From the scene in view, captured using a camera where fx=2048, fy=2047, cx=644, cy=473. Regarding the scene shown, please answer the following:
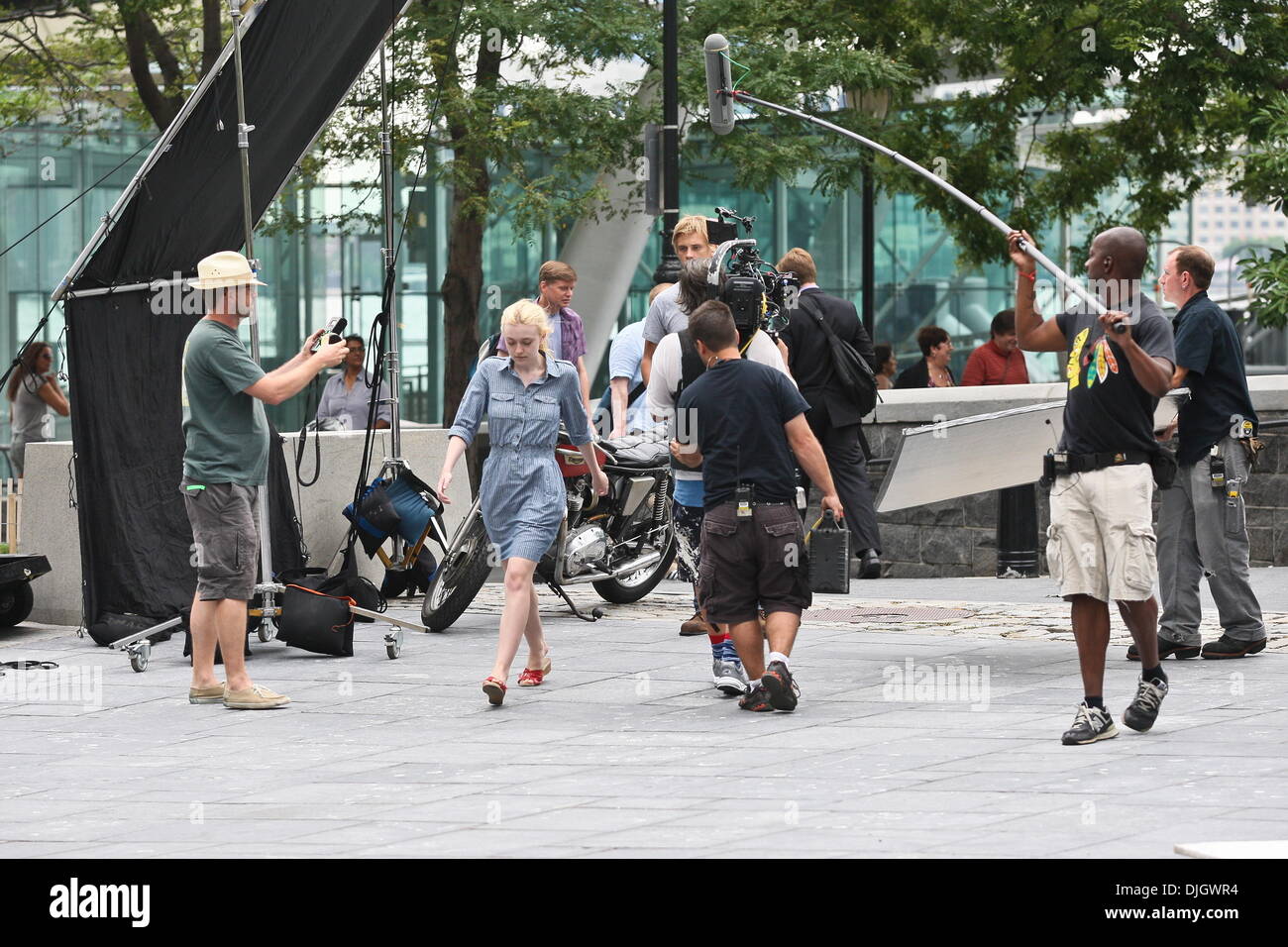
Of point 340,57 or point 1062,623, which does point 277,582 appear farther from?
point 1062,623

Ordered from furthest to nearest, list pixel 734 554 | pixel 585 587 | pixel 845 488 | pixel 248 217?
1. pixel 585 587
2. pixel 845 488
3. pixel 248 217
4. pixel 734 554

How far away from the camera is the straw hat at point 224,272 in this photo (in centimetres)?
909

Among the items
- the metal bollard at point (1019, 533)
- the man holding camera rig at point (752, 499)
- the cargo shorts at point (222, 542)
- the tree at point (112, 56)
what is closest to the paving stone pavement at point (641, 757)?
the man holding camera rig at point (752, 499)

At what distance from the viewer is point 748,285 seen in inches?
362

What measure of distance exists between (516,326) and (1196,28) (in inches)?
531

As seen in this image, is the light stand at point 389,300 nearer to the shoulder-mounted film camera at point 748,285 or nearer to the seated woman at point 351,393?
the shoulder-mounted film camera at point 748,285

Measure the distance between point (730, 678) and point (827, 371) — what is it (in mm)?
3709

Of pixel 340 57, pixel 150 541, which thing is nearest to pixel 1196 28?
pixel 340 57

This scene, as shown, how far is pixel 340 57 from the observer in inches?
460

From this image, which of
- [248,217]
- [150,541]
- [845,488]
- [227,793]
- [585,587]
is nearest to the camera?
[227,793]

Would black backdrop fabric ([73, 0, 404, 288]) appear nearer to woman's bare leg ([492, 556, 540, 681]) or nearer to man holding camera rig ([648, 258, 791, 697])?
man holding camera rig ([648, 258, 791, 697])

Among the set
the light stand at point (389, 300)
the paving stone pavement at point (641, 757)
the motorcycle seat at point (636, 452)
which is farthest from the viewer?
the motorcycle seat at point (636, 452)

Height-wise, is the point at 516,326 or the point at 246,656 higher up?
the point at 516,326

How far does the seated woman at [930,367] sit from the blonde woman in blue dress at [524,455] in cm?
870
